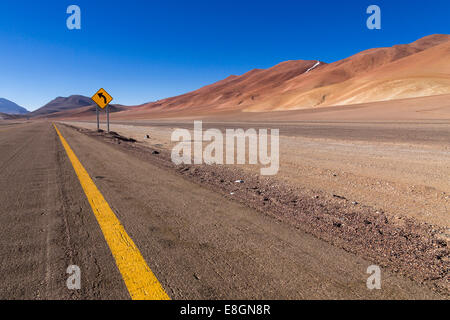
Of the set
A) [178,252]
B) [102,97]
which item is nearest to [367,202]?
[178,252]

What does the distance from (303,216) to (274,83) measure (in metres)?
164

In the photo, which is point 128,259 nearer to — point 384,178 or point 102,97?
point 384,178

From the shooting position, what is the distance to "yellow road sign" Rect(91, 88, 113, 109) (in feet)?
61.4

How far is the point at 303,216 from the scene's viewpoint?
3.55 metres

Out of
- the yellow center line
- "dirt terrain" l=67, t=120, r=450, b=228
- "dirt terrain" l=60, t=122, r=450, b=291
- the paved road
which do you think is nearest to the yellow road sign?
"dirt terrain" l=60, t=122, r=450, b=291

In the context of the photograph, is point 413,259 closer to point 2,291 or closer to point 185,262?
point 185,262

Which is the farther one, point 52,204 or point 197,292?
point 52,204

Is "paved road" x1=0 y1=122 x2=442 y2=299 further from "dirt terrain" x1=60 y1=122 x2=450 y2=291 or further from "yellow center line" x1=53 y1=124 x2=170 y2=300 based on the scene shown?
"dirt terrain" x1=60 y1=122 x2=450 y2=291

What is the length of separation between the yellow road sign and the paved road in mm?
16205

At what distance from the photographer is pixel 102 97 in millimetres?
19047

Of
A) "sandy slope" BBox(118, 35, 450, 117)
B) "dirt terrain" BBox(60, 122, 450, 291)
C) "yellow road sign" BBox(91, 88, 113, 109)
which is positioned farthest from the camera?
"sandy slope" BBox(118, 35, 450, 117)

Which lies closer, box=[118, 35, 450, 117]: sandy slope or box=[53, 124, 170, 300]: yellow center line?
box=[53, 124, 170, 300]: yellow center line

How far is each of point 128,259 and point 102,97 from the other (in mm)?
19569
